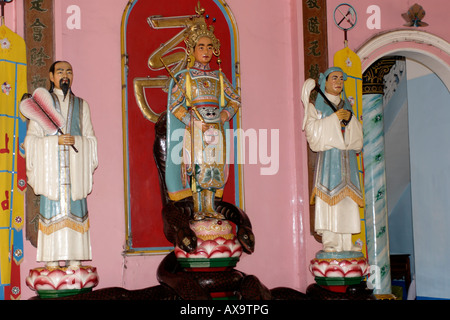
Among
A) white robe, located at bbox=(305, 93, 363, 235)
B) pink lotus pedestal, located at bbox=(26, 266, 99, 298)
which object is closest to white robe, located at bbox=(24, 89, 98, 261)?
pink lotus pedestal, located at bbox=(26, 266, 99, 298)

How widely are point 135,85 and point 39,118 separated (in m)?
1.24

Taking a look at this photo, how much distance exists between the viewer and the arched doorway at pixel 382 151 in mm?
8094

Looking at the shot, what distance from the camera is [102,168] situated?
283 inches

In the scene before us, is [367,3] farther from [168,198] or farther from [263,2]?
[168,198]

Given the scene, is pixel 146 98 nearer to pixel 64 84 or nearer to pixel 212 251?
pixel 64 84

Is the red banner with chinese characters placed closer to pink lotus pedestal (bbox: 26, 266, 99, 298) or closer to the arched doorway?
pink lotus pedestal (bbox: 26, 266, 99, 298)

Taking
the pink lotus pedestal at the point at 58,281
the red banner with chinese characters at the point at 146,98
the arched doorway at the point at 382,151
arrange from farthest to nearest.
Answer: the arched doorway at the point at 382,151, the red banner with chinese characters at the point at 146,98, the pink lotus pedestal at the point at 58,281

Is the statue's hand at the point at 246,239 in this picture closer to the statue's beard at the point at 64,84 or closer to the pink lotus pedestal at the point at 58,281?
the pink lotus pedestal at the point at 58,281

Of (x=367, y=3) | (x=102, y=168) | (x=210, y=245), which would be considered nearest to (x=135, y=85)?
(x=102, y=168)

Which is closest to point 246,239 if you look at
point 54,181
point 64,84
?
point 54,181

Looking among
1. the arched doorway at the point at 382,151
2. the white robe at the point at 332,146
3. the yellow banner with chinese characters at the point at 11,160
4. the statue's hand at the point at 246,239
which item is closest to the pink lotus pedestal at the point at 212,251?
the statue's hand at the point at 246,239

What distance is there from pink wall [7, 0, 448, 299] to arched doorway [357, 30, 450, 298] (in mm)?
181

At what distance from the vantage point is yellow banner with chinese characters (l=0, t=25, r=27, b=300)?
6.63 m

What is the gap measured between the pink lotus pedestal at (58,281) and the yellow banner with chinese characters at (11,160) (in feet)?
1.51
